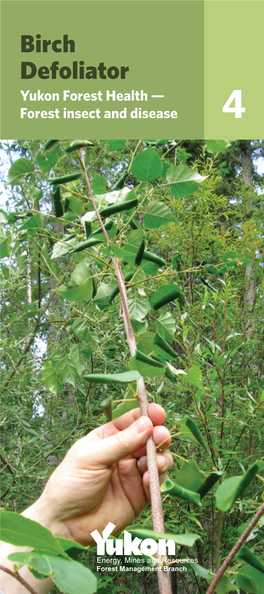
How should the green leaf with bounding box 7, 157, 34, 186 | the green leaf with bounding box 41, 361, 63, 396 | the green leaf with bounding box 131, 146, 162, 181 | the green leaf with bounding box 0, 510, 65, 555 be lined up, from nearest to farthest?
Answer: the green leaf with bounding box 0, 510, 65, 555
the green leaf with bounding box 131, 146, 162, 181
the green leaf with bounding box 7, 157, 34, 186
the green leaf with bounding box 41, 361, 63, 396

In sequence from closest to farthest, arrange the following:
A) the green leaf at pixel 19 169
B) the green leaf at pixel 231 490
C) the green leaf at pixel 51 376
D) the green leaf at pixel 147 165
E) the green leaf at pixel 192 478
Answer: the green leaf at pixel 231 490 < the green leaf at pixel 192 478 < the green leaf at pixel 147 165 < the green leaf at pixel 19 169 < the green leaf at pixel 51 376

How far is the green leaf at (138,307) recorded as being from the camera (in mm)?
706

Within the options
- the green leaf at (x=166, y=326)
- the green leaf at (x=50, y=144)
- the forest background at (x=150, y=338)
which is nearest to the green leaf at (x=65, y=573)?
the forest background at (x=150, y=338)

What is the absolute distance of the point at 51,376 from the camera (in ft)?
2.62

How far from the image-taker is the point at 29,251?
6.11 ft

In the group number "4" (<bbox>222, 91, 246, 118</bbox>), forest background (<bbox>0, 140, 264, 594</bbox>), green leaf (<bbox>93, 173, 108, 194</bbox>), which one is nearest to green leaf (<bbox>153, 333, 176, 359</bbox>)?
forest background (<bbox>0, 140, 264, 594</bbox>)

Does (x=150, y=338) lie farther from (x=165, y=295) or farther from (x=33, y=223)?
(x=33, y=223)

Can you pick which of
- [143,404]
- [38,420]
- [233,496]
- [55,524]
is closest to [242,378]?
[38,420]

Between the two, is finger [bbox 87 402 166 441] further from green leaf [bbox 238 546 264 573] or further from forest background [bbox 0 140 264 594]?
green leaf [bbox 238 546 264 573]

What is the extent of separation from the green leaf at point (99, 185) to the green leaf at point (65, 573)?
1.94 ft

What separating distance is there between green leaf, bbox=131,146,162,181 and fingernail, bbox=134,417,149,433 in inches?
13.5

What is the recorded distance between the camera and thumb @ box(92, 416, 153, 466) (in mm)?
546

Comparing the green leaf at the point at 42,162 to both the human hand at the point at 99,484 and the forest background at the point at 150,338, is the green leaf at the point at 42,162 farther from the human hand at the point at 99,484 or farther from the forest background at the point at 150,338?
the human hand at the point at 99,484

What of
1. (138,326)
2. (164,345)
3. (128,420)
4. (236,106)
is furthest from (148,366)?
(236,106)
